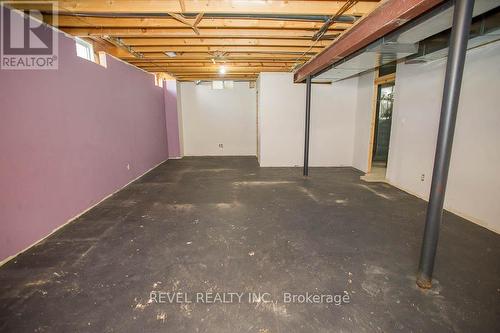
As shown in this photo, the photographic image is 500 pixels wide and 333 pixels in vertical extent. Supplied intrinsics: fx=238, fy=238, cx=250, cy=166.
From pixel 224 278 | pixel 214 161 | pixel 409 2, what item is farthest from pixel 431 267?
pixel 214 161

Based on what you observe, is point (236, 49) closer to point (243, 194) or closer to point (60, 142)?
point (243, 194)

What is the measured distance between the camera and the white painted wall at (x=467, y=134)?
2904 mm

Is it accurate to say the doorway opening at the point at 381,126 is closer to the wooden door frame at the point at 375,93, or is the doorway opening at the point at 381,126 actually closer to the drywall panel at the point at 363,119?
the wooden door frame at the point at 375,93

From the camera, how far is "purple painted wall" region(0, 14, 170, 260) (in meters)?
2.35

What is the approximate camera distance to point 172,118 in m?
7.77

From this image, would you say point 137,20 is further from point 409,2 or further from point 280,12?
point 409,2

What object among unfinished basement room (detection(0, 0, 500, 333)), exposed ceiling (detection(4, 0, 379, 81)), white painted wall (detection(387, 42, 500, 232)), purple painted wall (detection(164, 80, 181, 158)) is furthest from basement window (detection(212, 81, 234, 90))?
white painted wall (detection(387, 42, 500, 232))

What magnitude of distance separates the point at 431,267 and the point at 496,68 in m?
2.63

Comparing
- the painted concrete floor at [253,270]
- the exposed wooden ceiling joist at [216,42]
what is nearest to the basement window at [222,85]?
the exposed wooden ceiling joist at [216,42]

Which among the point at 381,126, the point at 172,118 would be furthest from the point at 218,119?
the point at 381,126

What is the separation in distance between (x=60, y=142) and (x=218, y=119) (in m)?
5.81

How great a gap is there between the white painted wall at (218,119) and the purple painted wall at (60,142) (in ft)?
11.0

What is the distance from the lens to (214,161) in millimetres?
7551

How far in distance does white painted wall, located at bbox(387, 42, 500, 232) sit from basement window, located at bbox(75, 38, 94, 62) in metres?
5.38
